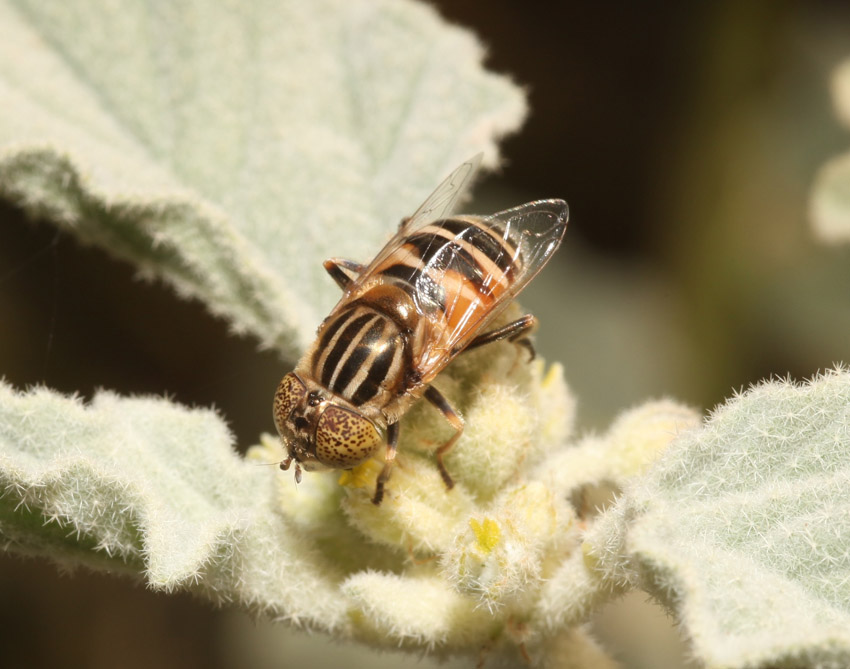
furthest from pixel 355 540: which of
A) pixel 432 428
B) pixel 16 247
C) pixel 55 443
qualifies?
pixel 16 247

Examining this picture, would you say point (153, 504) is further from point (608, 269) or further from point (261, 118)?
point (608, 269)

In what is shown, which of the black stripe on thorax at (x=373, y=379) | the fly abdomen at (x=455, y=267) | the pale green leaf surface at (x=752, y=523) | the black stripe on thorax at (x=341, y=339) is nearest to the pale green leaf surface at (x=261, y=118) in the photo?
the fly abdomen at (x=455, y=267)

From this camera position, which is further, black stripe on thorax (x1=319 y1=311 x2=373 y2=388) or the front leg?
the front leg

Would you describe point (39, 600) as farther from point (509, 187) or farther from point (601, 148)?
point (601, 148)

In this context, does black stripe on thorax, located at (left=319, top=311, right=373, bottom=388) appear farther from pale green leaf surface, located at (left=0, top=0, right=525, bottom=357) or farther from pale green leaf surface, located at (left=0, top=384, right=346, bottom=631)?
pale green leaf surface, located at (left=0, top=0, right=525, bottom=357)

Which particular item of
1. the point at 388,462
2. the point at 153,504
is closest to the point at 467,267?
the point at 388,462

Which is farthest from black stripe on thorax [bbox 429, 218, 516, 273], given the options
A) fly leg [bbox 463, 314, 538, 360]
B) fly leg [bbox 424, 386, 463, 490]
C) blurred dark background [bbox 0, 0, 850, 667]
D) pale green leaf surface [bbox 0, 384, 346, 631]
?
blurred dark background [bbox 0, 0, 850, 667]
